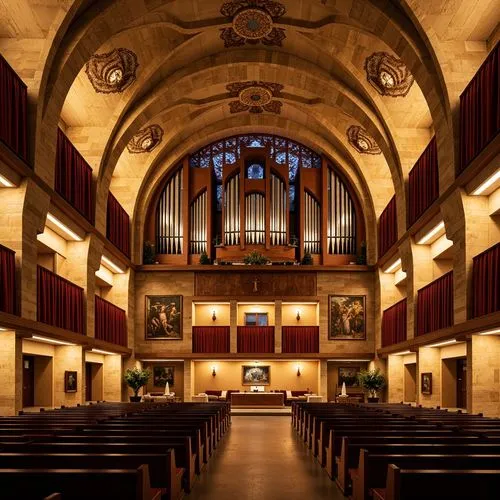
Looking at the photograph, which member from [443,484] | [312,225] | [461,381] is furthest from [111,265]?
[443,484]

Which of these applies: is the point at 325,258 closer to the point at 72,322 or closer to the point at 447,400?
the point at 447,400

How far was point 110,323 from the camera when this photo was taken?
23.1 metres

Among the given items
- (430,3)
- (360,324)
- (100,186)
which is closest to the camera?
(430,3)

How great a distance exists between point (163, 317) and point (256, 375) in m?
4.80

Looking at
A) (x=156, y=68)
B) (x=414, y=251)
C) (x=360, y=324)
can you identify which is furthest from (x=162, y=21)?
(x=360, y=324)

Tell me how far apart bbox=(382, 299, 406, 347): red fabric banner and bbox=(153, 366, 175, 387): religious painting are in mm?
8799

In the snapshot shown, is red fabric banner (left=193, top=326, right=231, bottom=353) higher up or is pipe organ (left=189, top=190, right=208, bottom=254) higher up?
pipe organ (left=189, top=190, right=208, bottom=254)

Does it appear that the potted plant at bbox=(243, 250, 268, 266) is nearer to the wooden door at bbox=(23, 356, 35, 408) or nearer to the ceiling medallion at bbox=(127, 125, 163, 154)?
the ceiling medallion at bbox=(127, 125, 163, 154)

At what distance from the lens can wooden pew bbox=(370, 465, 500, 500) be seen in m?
4.30

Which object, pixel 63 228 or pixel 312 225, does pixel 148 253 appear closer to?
pixel 312 225

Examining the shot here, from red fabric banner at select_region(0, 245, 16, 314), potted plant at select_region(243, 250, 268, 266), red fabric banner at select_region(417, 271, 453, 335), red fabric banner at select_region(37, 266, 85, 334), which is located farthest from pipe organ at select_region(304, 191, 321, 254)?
red fabric banner at select_region(0, 245, 16, 314)

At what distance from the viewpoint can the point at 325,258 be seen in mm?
28141

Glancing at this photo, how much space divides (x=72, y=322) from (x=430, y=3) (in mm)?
11925

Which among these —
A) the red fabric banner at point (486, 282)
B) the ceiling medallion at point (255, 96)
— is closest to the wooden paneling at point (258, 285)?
the ceiling medallion at point (255, 96)
